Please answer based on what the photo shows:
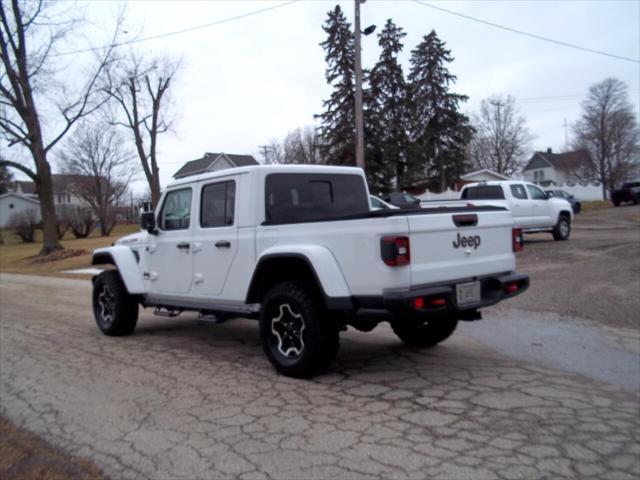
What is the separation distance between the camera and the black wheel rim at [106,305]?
802 cm

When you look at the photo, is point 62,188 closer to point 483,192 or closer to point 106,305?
point 483,192

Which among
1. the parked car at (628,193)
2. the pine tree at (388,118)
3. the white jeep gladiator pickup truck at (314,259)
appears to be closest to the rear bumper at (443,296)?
the white jeep gladiator pickup truck at (314,259)

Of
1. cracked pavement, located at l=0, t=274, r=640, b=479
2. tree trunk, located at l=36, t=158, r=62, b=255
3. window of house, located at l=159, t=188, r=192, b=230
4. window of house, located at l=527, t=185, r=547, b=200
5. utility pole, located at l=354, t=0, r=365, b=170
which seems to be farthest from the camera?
tree trunk, located at l=36, t=158, r=62, b=255

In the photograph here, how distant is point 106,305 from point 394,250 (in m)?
5.27

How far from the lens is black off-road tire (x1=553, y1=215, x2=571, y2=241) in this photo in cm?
1744

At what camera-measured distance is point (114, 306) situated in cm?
792

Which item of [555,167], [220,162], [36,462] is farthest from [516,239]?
[555,167]

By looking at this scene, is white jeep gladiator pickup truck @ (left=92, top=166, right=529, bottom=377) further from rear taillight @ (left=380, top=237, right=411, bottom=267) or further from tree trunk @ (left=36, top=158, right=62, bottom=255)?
tree trunk @ (left=36, top=158, right=62, bottom=255)

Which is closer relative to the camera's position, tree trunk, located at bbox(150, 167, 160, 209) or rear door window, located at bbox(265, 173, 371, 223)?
rear door window, located at bbox(265, 173, 371, 223)

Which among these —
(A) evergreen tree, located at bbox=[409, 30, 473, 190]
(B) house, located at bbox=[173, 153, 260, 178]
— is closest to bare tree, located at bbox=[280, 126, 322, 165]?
(A) evergreen tree, located at bbox=[409, 30, 473, 190]

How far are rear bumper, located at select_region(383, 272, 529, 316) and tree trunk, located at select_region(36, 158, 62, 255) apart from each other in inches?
1111

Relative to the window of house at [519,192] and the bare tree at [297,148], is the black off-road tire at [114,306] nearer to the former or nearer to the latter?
the window of house at [519,192]

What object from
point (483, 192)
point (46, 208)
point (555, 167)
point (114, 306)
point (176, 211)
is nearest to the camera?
point (176, 211)

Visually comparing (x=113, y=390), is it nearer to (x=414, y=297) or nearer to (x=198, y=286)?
(x=198, y=286)
